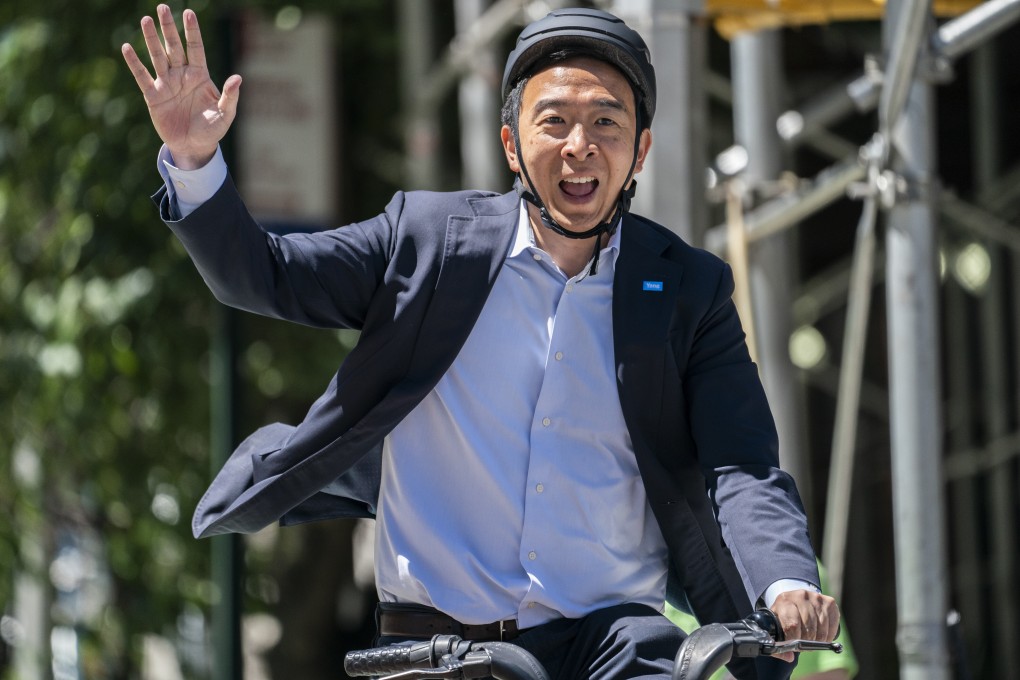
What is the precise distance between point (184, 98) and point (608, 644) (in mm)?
1169

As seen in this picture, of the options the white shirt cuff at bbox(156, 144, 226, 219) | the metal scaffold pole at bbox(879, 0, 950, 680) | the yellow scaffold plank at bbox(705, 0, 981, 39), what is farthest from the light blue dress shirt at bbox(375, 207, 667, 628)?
the yellow scaffold plank at bbox(705, 0, 981, 39)

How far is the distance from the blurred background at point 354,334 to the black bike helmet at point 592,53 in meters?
1.49

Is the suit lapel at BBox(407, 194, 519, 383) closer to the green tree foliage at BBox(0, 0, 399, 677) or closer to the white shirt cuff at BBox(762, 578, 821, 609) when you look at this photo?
the white shirt cuff at BBox(762, 578, 821, 609)

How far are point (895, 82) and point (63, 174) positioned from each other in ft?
14.0

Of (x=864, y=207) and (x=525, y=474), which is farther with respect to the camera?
(x=864, y=207)

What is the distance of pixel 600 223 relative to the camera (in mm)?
3133

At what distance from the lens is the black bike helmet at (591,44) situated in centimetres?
309

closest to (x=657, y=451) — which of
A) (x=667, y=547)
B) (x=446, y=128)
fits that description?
(x=667, y=547)

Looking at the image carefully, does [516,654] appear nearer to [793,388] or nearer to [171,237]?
[793,388]

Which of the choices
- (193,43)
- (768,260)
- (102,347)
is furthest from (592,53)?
(102,347)

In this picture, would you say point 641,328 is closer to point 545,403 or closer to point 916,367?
point 545,403

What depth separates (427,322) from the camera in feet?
10.2

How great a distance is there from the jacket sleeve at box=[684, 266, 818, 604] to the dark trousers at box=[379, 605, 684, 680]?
0.18 m

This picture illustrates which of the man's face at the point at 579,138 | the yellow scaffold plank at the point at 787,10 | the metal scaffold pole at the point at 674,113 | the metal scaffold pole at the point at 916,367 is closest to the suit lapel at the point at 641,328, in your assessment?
the man's face at the point at 579,138
